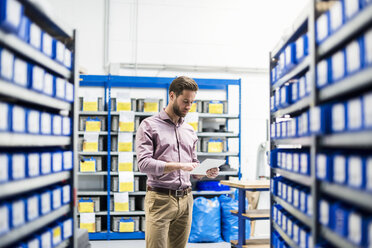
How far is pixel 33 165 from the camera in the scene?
167 centimetres

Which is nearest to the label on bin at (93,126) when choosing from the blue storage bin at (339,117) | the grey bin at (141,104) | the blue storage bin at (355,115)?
the grey bin at (141,104)

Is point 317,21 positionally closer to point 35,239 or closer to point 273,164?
point 273,164

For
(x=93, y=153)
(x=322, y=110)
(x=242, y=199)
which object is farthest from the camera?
(x=93, y=153)

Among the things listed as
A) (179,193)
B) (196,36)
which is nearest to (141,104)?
(196,36)

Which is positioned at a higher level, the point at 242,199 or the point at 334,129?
the point at 334,129

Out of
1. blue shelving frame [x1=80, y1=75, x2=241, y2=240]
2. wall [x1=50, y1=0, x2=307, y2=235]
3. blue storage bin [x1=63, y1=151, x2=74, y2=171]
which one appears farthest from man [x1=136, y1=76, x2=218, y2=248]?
wall [x1=50, y1=0, x2=307, y2=235]

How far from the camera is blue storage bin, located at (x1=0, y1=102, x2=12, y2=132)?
1.41 meters

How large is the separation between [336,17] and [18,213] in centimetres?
165

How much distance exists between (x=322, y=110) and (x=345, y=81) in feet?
0.64

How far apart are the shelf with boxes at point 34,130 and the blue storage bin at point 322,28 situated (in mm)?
1354

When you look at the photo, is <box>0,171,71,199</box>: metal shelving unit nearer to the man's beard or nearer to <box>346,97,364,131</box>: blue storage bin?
the man's beard

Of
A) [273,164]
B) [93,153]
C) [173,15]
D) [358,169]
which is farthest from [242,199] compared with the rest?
[173,15]

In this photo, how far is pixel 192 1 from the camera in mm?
6281

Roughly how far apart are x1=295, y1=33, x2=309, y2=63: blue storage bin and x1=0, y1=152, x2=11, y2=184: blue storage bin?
1559 mm
